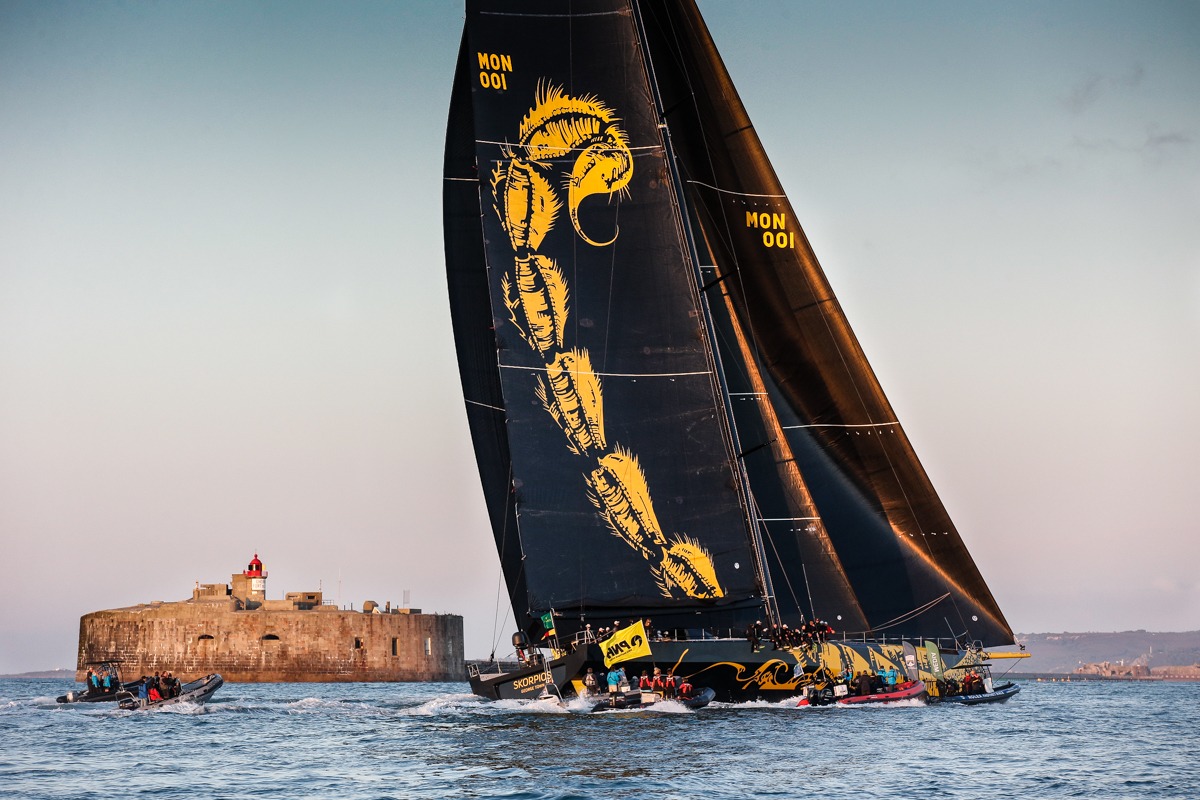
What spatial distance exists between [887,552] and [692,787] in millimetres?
19205

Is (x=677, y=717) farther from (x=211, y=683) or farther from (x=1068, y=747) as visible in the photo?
(x=211, y=683)

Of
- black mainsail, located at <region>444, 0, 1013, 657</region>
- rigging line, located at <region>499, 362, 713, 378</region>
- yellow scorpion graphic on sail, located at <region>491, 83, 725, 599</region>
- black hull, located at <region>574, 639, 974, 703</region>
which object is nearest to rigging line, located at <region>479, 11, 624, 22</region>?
black mainsail, located at <region>444, 0, 1013, 657</region>

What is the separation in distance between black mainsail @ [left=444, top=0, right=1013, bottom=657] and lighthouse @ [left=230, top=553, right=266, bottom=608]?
46.3m

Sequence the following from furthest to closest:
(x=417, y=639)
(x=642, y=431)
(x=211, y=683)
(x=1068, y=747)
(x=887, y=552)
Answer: (x=417, y=639) < (x=211, y=683) < (x=887, y=552) < (x=642, y=431) < (x=1068, y=747)

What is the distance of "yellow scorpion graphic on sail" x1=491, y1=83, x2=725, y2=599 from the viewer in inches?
1337

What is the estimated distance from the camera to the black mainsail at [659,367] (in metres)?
34.1

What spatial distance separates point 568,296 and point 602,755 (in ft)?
45.1

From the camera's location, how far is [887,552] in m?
39.0

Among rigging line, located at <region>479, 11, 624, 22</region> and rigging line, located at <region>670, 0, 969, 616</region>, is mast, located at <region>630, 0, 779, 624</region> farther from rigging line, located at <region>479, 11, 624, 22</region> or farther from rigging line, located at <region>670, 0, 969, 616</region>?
rigging line, located at <region>670, 0, 969, 616</region>

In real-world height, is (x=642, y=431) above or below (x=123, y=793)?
above

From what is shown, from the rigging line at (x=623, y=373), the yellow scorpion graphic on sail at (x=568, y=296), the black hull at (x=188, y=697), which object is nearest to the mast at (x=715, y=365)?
the rigging line at (x=623, y=373)

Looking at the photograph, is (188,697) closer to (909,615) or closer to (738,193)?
(909,615)

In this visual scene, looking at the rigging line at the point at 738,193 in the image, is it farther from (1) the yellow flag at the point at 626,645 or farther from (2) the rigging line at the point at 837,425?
(1) the yellow flag at the point at 626,645

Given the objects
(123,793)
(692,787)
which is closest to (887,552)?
(692,787)
